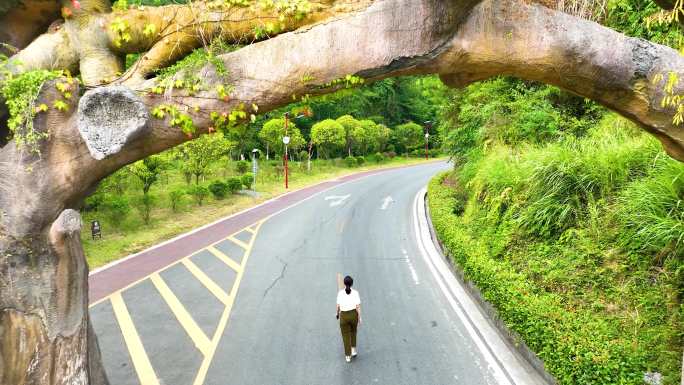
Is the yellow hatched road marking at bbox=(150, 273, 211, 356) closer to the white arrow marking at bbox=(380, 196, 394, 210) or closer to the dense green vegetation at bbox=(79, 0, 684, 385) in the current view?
the dense green vegetation at bbox=(79, 0, 684, 385)

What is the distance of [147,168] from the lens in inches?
695

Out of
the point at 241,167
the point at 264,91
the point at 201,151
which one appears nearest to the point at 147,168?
the point at 201,151

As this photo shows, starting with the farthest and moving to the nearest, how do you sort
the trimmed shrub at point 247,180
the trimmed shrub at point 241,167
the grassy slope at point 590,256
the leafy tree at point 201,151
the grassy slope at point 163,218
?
the trimmed shrub at point 241,167 → the trimmed shrub at point 247,180 → the leafy tree at point 201,151 → the grassy slope at point 163,218 → the grassy slope at point 590,256

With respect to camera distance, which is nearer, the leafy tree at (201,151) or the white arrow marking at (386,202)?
the white arrow marking at (386,202)

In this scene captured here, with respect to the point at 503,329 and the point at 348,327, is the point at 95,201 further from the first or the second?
the point at 503,329

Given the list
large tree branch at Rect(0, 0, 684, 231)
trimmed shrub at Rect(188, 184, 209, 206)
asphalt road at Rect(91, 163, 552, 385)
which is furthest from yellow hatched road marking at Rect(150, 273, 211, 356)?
trimmed shrub at Rect(188, 184, 209, 206)

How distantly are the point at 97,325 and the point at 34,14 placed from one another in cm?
598

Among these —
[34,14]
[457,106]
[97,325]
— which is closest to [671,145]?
[34,14]

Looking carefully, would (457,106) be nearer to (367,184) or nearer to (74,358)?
(367,184)

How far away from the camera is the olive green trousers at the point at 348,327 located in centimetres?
650

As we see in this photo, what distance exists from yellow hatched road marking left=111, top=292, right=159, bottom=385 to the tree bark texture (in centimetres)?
283

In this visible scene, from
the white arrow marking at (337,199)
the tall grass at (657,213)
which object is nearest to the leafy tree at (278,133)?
the white arrow marking at (337,199)

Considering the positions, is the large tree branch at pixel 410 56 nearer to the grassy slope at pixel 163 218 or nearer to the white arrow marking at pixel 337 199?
the grassy slope at pixel 163 218

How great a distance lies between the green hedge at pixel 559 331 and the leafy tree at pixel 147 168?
13941 millimetres
